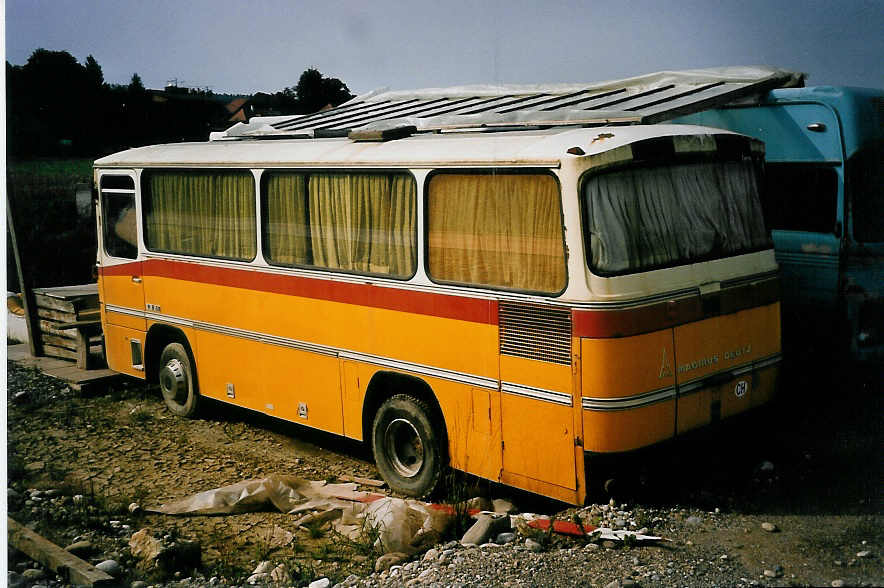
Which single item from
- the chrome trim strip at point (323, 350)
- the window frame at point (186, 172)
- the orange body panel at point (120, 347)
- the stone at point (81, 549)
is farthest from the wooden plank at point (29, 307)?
the stone at point (81, 549)

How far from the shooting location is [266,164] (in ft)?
24.7

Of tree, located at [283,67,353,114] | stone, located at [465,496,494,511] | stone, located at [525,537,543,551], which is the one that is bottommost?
stone, located at [465,496,494,511]

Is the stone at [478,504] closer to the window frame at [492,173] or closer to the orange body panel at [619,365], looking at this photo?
the orange body panel at [619,365]

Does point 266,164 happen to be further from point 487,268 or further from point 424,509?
point 424,509

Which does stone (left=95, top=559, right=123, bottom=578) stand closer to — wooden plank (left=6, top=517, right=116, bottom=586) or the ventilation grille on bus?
wooden plank (left=6, top=517, right=116, bottom=586)

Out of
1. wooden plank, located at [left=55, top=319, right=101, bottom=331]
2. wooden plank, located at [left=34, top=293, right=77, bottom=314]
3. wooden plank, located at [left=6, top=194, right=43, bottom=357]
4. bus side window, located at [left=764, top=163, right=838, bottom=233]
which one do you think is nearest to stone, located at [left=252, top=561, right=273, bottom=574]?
bus side window, located at [left=764, top=163, right=838, bottom=233]

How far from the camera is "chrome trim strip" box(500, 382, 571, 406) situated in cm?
546

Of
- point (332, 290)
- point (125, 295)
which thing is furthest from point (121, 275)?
point (332, 290)

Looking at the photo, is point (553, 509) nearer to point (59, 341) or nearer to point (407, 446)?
point (407, 446)

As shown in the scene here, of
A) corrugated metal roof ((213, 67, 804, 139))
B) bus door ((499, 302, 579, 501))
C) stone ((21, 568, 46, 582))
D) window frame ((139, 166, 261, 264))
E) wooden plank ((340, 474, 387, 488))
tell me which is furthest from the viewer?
window frame ((139, 166, 261, 264))

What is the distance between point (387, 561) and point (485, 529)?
0.62 m

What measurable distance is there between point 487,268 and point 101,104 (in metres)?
4.94

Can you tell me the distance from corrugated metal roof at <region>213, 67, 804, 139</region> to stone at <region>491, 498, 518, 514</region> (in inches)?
102

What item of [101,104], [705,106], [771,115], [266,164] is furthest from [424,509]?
[101,104]
